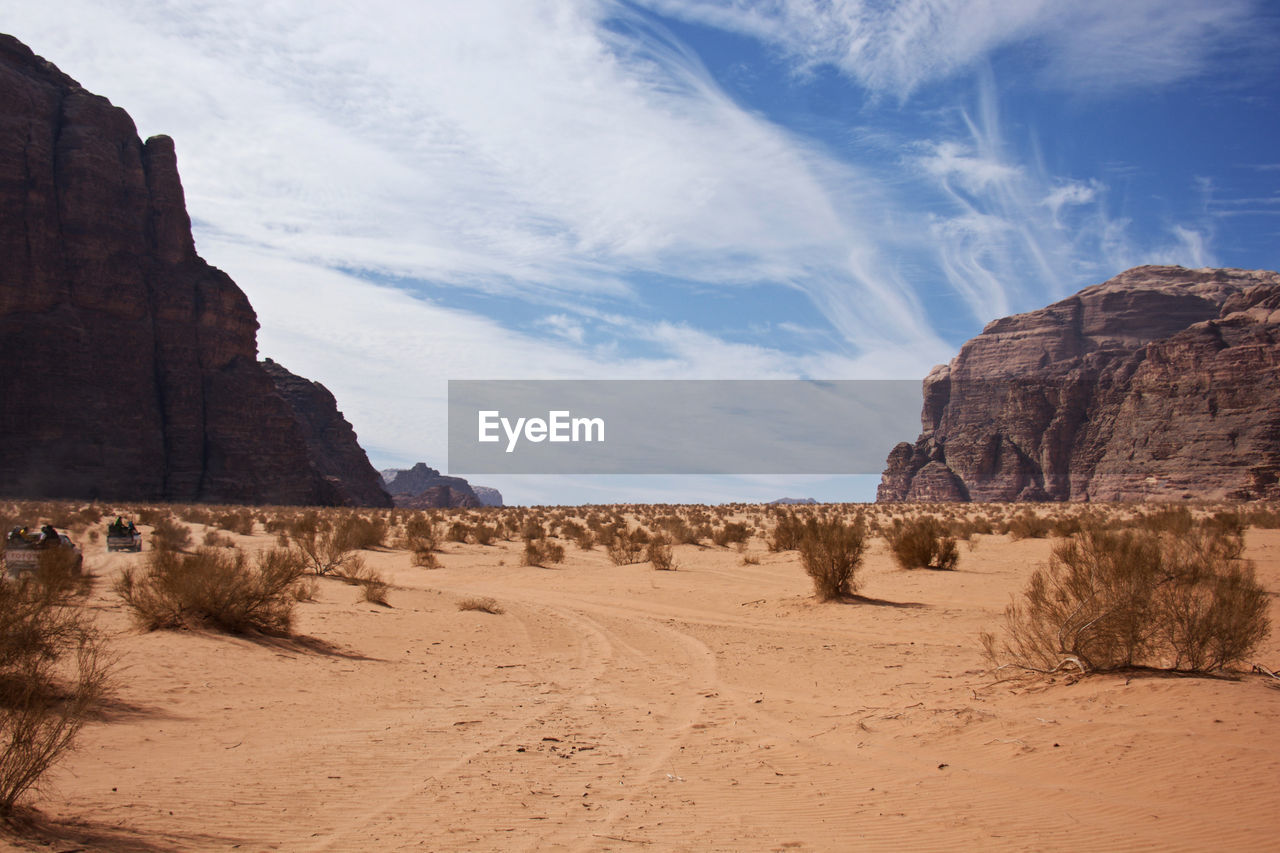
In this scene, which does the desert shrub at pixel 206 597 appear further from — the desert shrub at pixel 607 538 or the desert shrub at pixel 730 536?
the desert shrub at pixel 730 536

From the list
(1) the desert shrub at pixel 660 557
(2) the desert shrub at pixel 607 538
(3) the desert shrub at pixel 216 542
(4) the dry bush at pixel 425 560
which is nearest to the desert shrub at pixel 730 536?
(2) the desert shrub at pixel 607 538

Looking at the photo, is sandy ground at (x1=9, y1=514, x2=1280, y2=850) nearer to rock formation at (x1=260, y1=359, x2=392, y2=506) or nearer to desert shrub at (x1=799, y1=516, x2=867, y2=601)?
desert shrub at (x1=799, y1=516, x2=867, y2=601)

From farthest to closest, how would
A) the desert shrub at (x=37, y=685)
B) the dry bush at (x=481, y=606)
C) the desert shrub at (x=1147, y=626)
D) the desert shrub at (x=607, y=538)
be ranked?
the desert shrub at (x=607, y=538)
the dry bush at (x=481, y=606)
the desert shrub at (x=1147, y=626)
the desert shrub at (x=37, y=685)

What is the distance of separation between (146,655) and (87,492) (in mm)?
61708

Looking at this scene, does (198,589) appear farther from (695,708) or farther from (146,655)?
(695,708)

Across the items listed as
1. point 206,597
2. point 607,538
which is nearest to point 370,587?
point 206,597

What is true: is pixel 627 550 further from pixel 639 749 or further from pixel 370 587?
pixel 639 749

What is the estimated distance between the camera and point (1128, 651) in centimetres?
783

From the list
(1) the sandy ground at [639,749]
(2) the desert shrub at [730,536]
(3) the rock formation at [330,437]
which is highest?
(3) the rock formation at [330,437]

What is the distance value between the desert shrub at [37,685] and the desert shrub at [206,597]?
82 centimetres

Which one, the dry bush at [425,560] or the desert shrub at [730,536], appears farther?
the desert shrub at [730,536]

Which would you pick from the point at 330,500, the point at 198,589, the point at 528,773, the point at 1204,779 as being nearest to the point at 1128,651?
the point at 1204,779

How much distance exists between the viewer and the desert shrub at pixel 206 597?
965 cm

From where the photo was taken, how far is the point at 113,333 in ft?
217
